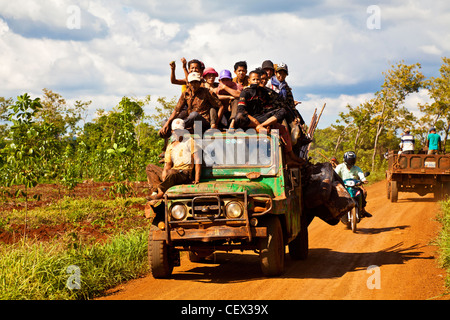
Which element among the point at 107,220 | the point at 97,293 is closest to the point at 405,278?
the point at 97,293

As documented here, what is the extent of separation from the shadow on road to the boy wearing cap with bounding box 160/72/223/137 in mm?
2250

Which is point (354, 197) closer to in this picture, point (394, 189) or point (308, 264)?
point (308, 264)

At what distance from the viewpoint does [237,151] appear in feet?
25.8

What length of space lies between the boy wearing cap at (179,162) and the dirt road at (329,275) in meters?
1.39

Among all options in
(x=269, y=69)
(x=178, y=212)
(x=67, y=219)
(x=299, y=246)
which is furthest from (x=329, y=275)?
(x=67, y=219)

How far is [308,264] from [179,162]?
9.34 feet

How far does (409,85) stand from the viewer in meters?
32.8

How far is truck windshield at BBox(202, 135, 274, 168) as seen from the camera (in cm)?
778

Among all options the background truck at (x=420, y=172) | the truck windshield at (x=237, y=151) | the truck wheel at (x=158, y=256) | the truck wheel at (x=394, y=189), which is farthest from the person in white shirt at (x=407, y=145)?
the truck wheel at (x=158, y=256)

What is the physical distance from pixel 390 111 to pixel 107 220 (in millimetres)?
24600

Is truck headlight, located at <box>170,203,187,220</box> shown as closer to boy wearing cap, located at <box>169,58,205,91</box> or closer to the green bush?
the green bush

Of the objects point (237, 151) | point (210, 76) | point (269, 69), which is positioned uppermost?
point (269, 69)

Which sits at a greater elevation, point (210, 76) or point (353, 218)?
point (210, 76)

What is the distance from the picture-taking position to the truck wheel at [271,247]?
695 cm
